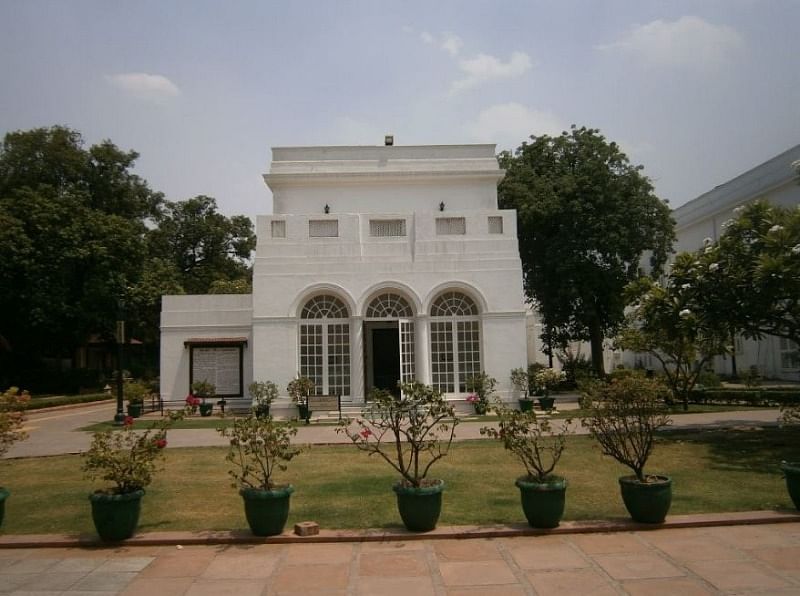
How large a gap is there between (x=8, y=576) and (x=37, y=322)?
25.8m

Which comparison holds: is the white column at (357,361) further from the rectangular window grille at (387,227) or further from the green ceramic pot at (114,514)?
the green ceramic pot at (114,514)

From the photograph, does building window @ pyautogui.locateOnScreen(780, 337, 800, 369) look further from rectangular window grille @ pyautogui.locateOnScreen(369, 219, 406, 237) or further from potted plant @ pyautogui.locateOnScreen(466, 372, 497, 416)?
rectangular window grille @ pyautogui.locateOnScreen(369, 219, 406, 237)

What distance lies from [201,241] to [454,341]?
29.5m

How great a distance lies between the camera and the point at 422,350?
18.7m

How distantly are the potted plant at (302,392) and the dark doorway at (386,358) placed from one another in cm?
300

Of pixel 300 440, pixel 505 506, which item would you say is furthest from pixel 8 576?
pixel 300 440

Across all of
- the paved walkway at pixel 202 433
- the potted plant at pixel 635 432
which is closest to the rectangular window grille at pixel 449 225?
the paved walkway at pixel 202 433

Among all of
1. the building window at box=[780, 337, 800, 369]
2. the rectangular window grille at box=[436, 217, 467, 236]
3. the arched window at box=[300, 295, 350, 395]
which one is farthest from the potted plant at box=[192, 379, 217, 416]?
the building window at box=[780, 337, 800, 369]

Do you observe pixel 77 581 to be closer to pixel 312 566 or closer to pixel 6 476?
pixel 312 566

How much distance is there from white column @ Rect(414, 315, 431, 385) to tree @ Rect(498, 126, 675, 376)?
941 cm

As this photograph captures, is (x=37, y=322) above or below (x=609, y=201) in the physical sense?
below

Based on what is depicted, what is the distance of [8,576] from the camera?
5.70m

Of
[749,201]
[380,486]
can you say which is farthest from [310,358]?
[749,201]

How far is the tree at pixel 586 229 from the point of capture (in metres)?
26.2
